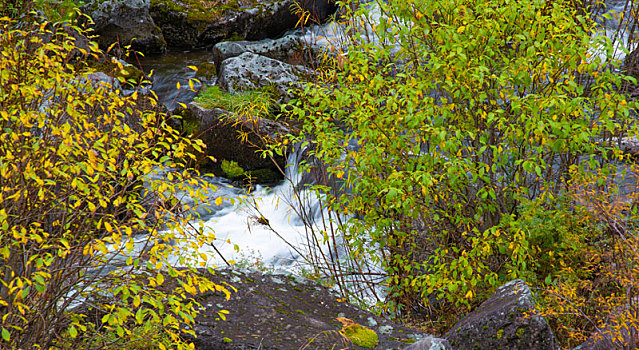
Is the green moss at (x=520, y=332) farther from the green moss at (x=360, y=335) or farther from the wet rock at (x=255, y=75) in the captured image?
the wet rock at (x=255, y=75)

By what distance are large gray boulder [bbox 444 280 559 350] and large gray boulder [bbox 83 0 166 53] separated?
1499cm

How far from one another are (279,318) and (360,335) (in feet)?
2.37

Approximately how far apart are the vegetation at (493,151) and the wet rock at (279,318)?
74 centimetres

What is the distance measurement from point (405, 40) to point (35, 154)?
140 inches

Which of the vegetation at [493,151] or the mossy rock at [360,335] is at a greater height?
the vegetation at [493,151]

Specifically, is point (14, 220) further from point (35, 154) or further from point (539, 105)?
point (539, 105)

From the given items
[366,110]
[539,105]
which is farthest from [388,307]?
[539,105]

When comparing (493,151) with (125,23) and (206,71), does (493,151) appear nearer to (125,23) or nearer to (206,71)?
(206,71)

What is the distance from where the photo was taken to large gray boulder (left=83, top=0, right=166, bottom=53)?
16109mm

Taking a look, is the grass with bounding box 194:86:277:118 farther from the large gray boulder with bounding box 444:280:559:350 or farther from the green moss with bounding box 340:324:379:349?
the large gray boulder with bounding box 444:280:559:350

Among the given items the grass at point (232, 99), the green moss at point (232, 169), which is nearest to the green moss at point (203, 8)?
the grass at point (232, 99)

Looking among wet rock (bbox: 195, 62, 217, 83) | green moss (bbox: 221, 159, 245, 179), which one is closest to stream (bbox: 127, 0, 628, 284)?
green moss (bbox: 221, 159, 245, 179)

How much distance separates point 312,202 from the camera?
30.2ft

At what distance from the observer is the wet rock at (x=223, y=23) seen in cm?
1686
